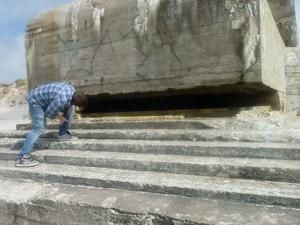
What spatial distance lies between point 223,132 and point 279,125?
0.62m

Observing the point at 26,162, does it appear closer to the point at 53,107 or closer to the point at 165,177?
the point at 53,107

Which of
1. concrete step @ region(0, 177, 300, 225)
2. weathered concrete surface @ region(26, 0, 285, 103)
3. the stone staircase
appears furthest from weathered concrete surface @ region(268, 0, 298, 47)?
concrete step @ region(0, 177, 300, 225)

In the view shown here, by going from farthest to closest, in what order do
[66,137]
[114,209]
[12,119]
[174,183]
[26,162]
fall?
1. [12,119]
2. [66,137]
3. [26,162]
4. [174,183]
5. [114,209]

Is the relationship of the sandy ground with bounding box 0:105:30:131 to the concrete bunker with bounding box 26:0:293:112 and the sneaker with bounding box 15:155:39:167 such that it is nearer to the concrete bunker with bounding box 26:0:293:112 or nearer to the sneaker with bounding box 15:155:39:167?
the concrete bunker with bounding box 26:0:293:112

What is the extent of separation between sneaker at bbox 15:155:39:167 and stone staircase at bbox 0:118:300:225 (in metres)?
0.10

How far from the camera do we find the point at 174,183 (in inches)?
113

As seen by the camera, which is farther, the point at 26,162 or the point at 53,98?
the point at 53,98

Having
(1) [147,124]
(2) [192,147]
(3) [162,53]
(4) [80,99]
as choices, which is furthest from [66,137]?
(2) [192,147]

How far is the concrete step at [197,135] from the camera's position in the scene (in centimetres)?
342

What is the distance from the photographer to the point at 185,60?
4.34 metres

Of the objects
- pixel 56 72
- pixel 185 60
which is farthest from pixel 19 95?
pixel 185 60

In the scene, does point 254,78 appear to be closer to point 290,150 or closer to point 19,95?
point 290,150

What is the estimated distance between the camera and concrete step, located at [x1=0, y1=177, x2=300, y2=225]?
235cm

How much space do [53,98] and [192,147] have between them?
176 centimetres
